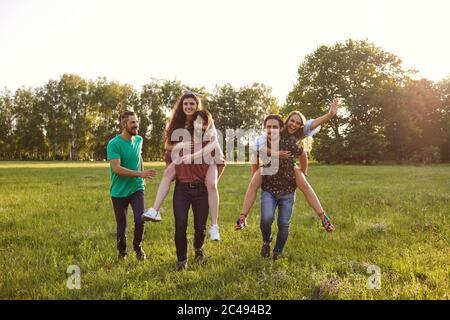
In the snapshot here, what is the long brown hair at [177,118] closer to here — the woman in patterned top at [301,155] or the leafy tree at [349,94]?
the woman in patterned top at [301,155]

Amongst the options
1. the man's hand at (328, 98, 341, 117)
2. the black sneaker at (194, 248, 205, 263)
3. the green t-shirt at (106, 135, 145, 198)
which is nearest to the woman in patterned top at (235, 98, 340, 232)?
the man's hand at (328, 98, 341, 117)

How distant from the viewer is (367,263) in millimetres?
6168

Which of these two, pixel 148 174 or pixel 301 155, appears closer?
pixel 148 174

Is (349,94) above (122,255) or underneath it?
above

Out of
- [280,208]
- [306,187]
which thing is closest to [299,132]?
[306,187]

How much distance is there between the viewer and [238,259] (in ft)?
21.5

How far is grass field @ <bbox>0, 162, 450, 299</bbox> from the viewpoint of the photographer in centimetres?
503

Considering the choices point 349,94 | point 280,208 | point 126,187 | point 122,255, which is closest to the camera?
point 280,208

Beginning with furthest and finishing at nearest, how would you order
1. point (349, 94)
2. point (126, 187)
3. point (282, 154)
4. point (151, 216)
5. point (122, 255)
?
point (349, 94), point (122, 255), point (126, 187), point (282, 154), point (151, 216)

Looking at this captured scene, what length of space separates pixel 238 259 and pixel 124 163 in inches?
101

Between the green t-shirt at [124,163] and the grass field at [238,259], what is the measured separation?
3.83ft

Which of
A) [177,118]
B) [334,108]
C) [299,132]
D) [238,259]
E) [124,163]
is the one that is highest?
[334,108]

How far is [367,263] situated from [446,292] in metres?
1.41

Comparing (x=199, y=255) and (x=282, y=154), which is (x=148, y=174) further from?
(x=282, y=154)
